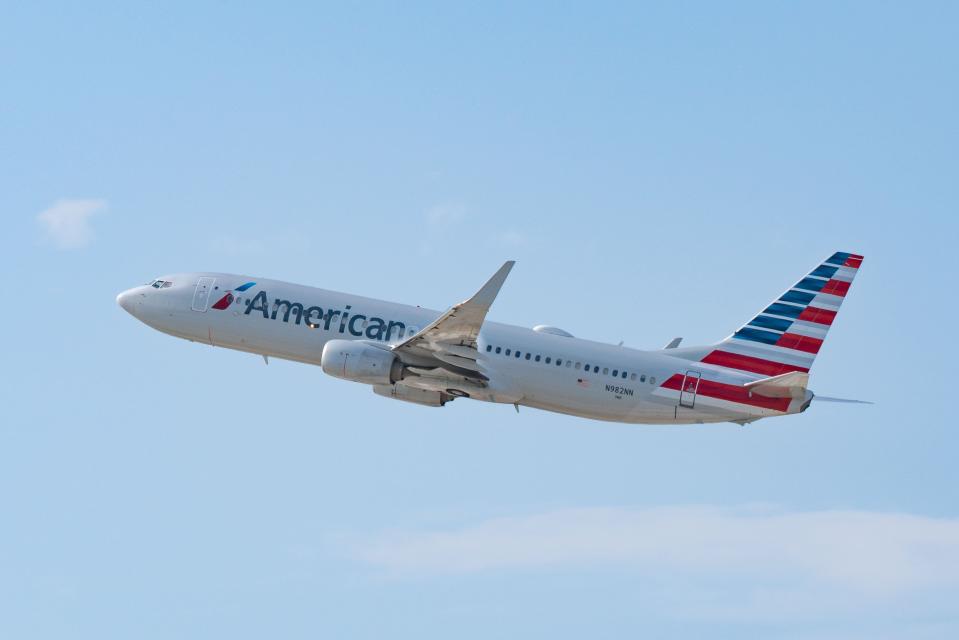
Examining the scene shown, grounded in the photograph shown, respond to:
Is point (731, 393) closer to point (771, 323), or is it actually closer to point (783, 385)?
point (783, 385)

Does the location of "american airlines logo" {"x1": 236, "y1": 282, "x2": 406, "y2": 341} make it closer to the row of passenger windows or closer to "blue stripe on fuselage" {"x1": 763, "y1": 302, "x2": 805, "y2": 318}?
the row of passenger windows

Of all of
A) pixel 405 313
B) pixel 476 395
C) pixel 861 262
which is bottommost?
pixel 476 395

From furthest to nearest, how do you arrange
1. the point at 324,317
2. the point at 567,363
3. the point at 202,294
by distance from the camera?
the point at 202,294 < the point at 324,317 < the point at 567,363

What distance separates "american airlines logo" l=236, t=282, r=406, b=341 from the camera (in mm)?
50969

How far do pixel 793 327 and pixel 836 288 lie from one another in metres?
2.62

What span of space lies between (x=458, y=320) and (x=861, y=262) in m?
18.3

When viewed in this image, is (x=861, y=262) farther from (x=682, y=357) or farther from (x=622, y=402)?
(x=622, y=402)

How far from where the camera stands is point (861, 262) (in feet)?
169

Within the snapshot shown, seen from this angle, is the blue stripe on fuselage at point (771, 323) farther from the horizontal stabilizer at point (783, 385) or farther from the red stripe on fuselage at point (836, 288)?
the horizontal stabilizer at point (783, 385)

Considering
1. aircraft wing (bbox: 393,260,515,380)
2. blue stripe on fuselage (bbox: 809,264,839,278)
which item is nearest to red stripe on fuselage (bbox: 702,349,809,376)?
blue stripe on fuselage (bbox: 809,264,839,278)

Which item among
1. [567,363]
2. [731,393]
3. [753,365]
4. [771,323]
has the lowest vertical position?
[731,393]

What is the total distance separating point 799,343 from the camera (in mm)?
50219

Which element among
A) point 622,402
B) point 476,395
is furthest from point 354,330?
point 622,402

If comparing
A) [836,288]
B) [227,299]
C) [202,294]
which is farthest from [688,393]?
[202,294]
